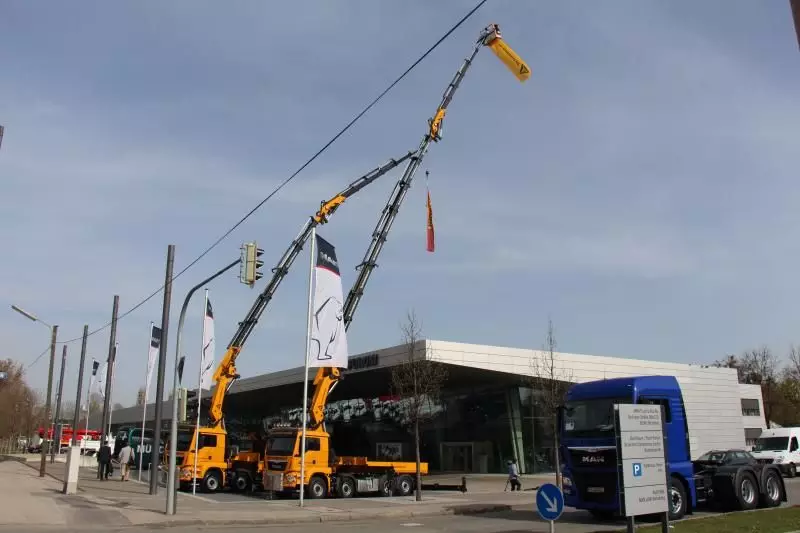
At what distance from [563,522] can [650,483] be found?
A: 7.09 m

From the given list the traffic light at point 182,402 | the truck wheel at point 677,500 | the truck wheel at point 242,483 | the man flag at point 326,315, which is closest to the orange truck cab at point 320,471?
the truck wheel at point 242,483

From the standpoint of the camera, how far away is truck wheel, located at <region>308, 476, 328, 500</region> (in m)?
25.4

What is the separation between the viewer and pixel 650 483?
11305 mm

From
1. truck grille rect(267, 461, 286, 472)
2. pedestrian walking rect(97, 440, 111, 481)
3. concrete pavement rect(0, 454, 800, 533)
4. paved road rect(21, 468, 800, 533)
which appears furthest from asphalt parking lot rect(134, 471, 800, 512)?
pedestrian walking rect(97, 440, 111, 481)

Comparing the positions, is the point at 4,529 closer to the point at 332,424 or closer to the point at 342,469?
the point at 342,469

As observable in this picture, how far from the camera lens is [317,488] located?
1009 inches

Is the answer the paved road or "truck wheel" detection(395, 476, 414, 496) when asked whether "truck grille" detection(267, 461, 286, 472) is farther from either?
the paved road

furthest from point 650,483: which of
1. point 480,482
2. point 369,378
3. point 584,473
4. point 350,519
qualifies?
point 369,378

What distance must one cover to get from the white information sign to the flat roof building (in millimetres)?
21795

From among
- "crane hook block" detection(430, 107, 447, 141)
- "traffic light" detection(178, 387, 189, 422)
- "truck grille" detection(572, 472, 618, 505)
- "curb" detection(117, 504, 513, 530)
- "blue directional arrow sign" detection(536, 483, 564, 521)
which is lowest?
"curb" detection(117, 504, 513, 530)

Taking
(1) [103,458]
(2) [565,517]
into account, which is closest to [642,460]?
(2) [565,517]

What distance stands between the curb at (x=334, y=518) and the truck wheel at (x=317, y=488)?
5303 millimetres

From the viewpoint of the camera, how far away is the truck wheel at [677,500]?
1683cm

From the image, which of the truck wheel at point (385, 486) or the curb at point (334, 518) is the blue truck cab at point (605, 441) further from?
the truck wheel at point (385, 486)
